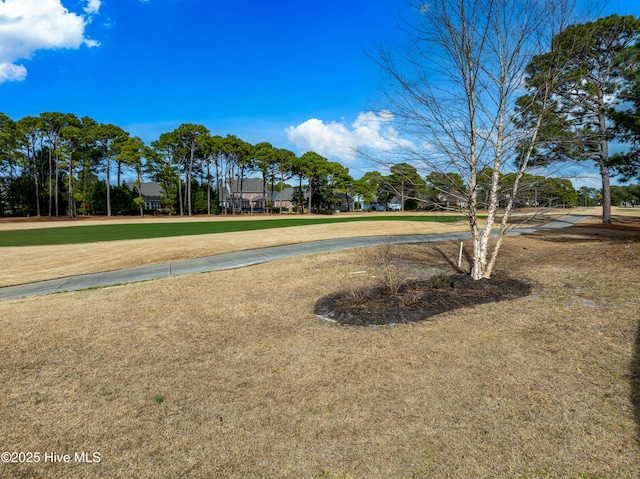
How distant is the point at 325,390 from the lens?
362cm

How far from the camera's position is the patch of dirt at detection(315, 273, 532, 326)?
5.77 meters

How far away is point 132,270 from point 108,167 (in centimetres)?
4346

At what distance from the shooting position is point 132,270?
35.1 feet

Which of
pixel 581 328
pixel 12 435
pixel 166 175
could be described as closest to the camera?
pixel 12 435

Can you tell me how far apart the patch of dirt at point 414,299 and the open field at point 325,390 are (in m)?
0.28

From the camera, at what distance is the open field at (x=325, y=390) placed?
259 cm

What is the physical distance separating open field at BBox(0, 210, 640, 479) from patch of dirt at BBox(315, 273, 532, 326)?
0.28 meters

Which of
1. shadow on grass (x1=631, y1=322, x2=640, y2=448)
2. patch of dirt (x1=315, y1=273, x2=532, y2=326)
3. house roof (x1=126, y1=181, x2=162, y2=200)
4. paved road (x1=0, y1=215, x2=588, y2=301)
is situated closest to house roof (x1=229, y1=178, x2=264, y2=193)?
house roof (x1=126, y1=181, x2=162, y2=200)

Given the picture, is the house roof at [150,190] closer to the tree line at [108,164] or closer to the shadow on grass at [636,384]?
the tree line at [108,164]

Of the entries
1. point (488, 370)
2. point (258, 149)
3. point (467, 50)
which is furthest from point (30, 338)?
point (258, 149)

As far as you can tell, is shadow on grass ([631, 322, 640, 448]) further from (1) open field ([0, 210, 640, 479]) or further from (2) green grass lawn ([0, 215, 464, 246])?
(2) green grass lawn ([0, 215, 464, 246])

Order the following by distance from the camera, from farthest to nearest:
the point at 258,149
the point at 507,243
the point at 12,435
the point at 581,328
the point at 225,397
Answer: the point at 258,149 → the point at 507,243 → the point at 581,328 → the point at 225,397 → the point at 12,435

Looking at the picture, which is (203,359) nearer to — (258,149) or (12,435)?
(12,435)

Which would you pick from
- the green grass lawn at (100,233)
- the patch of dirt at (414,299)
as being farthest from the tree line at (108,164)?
the patch of dirt at (414,299)
